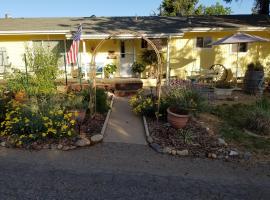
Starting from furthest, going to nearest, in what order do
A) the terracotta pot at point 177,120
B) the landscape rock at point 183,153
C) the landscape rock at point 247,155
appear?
the terracotta pot at point 177,120
the landscape rock at point 183,153
the landscape rock at point 247,155

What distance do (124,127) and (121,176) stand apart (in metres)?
2.76

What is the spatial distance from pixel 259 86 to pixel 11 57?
12.1 meters

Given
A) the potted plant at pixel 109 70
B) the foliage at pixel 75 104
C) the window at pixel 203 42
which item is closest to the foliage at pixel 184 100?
the foliage at pixel 75 104

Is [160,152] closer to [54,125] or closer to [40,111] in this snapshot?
[54,125]

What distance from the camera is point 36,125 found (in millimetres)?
6500

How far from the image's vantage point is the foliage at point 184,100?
25.3 feet

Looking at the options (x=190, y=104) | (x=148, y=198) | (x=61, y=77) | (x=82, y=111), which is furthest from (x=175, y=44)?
(x=148, y=198)

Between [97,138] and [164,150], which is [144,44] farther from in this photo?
[164,150]

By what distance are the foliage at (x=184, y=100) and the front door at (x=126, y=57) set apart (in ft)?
20.1

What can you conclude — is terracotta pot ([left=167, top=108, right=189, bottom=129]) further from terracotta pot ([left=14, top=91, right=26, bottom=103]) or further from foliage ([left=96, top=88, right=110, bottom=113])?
terracotta pot ([left=14, top=91, right=26, bottom=103])

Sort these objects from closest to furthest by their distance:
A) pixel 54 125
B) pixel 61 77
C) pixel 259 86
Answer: pixel 54 125, pixel 259 86, pixel 61 77

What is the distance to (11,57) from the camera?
14.3 meters

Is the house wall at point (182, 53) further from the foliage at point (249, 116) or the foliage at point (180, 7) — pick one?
the foliage at point (180, 7)

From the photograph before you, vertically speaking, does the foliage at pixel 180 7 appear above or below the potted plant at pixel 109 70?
above
